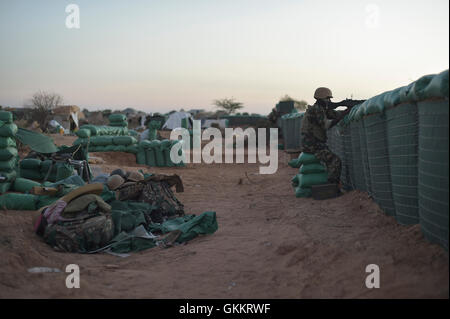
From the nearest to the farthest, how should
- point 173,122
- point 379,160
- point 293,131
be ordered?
point 379,160 < point 293,131 < point 173,122

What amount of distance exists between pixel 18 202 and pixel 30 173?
224cm

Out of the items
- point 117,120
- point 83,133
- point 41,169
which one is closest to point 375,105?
point 41,169

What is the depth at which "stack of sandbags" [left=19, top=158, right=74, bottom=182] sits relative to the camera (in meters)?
8.55

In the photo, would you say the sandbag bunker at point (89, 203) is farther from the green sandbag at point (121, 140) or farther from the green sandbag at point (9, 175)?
the green sandbag at point (121, 140)

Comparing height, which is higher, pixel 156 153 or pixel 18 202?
pixel 156 153

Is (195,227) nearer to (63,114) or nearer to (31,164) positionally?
(31,164)

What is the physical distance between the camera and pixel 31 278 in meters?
3.80

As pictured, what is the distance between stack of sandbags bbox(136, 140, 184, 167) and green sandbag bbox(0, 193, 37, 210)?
7946 mm

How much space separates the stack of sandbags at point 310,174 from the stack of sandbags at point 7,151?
206 inches

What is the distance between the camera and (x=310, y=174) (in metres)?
7.72

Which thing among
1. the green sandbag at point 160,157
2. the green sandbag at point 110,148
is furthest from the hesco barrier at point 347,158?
the green sandbag at point 110,148

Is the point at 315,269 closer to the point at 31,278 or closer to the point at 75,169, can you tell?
the point at 31,278

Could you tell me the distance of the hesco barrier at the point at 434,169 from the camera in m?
3.01

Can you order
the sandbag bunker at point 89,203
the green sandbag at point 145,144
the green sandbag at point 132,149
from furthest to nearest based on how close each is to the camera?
the green sandbag at point 132,149, the green sandbag at point 145,144, the sandbag bunker at point 89,203
